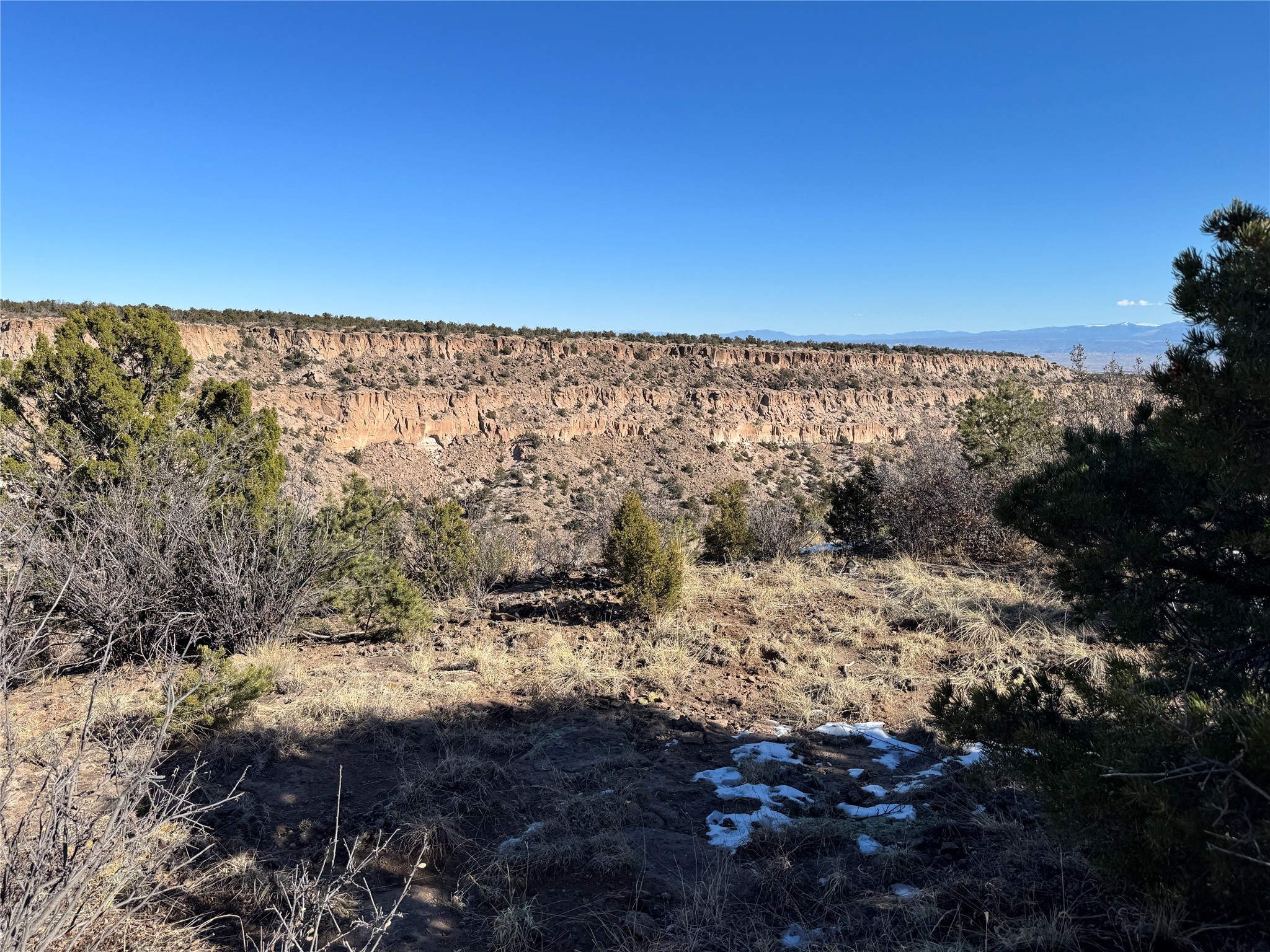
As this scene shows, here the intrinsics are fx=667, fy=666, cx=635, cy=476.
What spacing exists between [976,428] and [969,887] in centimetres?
1129

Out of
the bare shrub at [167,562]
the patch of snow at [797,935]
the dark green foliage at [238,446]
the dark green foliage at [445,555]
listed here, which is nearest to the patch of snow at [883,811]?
the patch of snow at [797,935]

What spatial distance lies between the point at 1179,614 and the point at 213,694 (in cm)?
559

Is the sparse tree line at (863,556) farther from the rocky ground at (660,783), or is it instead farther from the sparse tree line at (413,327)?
the sparse tree line at (413,327)

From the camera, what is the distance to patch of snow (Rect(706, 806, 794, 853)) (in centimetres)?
359

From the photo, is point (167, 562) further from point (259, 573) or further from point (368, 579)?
point (368, 579)

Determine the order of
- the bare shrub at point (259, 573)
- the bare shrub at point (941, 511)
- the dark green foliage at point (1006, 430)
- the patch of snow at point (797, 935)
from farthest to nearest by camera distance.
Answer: the dark green foliage at point (1006, 430), the bare shrub at point (941, 511), the bare shrub at point (259, 573), the patch of snow at point (797, 935)

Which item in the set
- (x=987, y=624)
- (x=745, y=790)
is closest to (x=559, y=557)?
(x=987, y=624)

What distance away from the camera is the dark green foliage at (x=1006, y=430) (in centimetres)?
1090

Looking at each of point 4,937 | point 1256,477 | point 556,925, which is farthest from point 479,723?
point 1256,477

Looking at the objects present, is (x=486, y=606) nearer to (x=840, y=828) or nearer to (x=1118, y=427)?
(x=840, y=828)

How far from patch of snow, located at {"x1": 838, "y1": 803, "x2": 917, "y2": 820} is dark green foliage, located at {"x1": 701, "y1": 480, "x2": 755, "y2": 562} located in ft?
24.1

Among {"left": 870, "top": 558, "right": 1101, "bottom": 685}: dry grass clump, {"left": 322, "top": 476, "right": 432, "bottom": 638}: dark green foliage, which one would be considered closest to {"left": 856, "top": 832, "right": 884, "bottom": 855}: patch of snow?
{"left": 870, "top": 558, "right": 1101, "bottom": 685}: dry grass clump

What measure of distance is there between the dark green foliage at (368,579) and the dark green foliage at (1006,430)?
8782 millimetres

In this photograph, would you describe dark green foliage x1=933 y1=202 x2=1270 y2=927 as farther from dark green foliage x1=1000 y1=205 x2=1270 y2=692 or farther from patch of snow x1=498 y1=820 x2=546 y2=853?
patch of snow x1=498 y1=820 x2=546 y2=853
